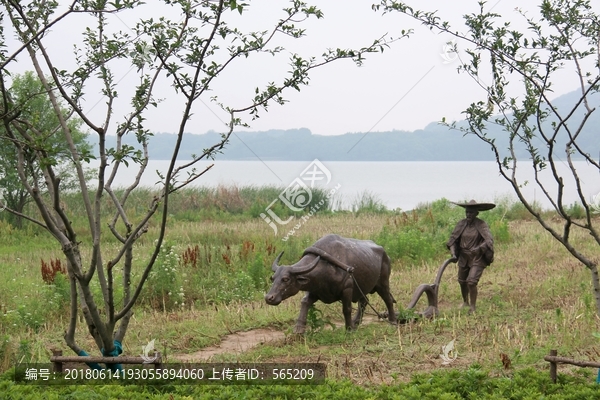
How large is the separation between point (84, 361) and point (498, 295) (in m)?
5.90

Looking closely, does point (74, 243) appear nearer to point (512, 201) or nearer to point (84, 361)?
point (84, 361)

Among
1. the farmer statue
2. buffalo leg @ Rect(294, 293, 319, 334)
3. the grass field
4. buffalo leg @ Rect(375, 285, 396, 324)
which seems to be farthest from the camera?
the farmer statue

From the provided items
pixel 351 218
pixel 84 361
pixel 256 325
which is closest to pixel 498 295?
pixel 256 325

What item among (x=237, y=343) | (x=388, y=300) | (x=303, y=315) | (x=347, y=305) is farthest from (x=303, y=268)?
(x=388, y=300)

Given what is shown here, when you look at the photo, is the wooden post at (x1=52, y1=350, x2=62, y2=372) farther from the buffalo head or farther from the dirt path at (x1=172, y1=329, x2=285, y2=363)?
the buffalo head

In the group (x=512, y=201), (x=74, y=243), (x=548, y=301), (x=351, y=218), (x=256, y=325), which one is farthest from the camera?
(x=512, y=201)

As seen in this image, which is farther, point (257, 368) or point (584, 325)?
point (584, 325)

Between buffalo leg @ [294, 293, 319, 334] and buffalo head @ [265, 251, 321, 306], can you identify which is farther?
buffalo leg @ [294, 293, 319, 334]

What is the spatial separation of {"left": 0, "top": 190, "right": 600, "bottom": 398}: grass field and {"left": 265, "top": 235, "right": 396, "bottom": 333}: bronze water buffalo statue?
0.80ft

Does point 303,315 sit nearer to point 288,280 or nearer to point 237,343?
point 288,280

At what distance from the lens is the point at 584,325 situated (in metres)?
7.08

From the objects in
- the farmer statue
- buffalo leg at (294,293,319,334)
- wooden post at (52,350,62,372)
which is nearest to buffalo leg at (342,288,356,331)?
buffalo leg at (294,293,319,334)

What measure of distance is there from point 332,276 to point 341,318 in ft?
4.79

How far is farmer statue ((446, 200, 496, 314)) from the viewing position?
8602 millimetres
